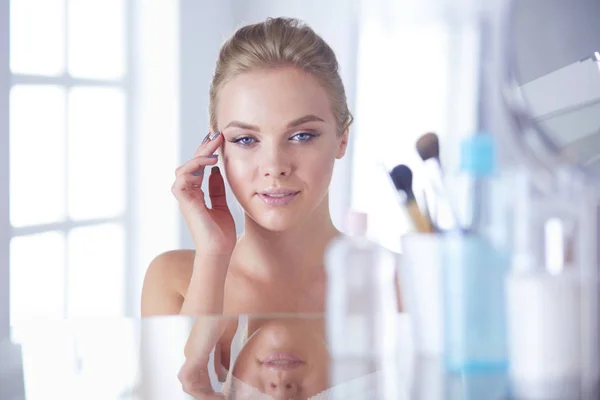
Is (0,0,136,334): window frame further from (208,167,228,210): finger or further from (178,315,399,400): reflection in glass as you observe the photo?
(178,315,399,400): reflection in glass

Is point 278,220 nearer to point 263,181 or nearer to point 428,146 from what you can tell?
point 263,181

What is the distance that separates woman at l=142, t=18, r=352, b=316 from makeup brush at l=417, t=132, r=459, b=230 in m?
0.13

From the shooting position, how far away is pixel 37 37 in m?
1.19

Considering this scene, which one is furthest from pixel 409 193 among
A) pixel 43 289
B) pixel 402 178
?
pixel 43 289

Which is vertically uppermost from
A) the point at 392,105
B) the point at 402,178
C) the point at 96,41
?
the point at 96,41

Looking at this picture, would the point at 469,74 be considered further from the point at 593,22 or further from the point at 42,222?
the point at 42,222

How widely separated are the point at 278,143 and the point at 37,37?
1.39ft

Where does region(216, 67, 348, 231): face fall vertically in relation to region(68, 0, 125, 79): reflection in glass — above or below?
below

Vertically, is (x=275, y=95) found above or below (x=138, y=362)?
above

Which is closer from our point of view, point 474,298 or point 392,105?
point 474,298

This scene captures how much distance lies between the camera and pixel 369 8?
1.18 metres

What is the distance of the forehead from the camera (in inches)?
43.3

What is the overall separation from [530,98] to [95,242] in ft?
2.39

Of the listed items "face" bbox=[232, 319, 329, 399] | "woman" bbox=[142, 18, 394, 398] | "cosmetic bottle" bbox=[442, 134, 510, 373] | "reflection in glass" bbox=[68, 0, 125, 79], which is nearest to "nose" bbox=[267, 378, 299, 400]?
"face" bbox=[232, 319, 329, 399]
